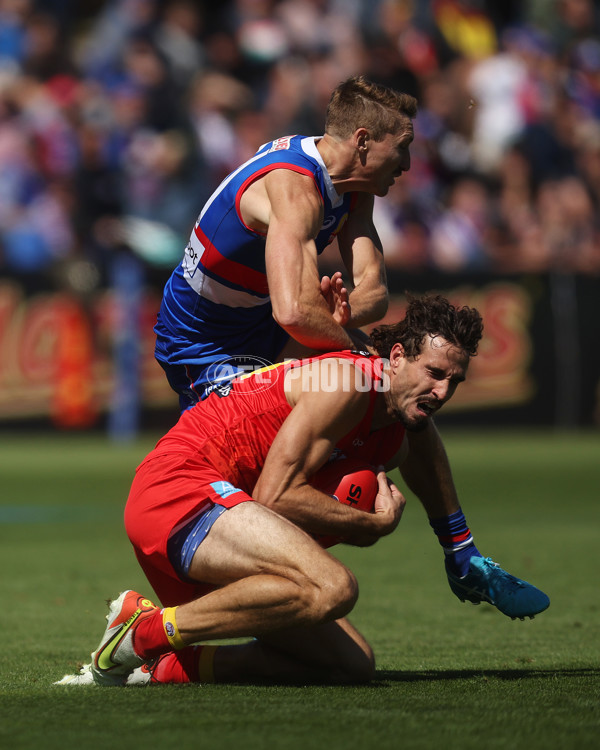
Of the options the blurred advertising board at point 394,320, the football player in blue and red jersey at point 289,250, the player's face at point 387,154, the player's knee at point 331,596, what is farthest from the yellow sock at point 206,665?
the blurred advertising board at point 394,320

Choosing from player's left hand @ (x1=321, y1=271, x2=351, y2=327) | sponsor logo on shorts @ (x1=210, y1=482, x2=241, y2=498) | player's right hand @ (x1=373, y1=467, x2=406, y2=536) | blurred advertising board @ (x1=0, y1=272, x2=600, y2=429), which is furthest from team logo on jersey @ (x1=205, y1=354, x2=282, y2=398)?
blurred advertising board @ (x1=0, y1=272, x2=600, y2=429)

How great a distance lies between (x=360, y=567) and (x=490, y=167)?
10.3 metres

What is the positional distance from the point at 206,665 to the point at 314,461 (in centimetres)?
89

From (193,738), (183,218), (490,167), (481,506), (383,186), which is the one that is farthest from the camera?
(490,167)

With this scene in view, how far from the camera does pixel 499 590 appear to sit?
4.96 meters

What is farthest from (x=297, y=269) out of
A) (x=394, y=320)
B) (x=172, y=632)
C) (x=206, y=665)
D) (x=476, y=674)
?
(x=394, y=320)

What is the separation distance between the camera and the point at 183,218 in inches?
586

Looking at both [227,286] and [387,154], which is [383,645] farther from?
[387,154]

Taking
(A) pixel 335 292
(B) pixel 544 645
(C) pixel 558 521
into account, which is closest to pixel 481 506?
(C) pixel 558 521

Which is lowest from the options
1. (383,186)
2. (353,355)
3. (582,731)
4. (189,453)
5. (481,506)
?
(481,506)

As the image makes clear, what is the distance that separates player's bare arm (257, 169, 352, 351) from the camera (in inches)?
186

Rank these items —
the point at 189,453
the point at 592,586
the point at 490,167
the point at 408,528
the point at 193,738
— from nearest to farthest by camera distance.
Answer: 1. the point at 193,738
2. the point at 189,453
3. the point at 592,586
4. the point at 408,528
5. the point at 490,167

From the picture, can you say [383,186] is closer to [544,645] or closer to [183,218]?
[544,645]

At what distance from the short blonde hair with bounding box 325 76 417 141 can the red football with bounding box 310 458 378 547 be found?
1.35 m
